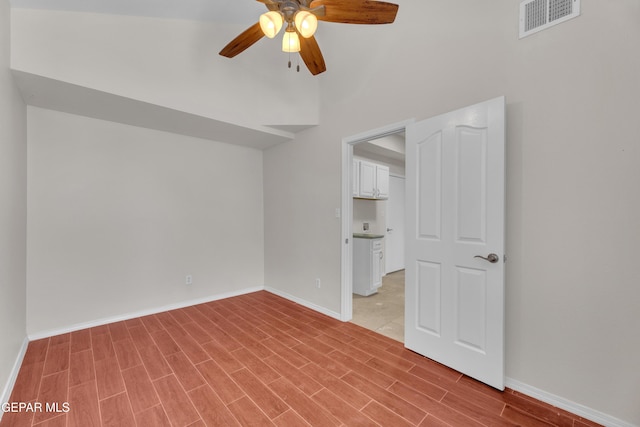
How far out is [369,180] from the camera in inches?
175

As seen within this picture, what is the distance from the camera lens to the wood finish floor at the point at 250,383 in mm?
1619

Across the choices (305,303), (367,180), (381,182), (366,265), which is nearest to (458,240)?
(366,265)

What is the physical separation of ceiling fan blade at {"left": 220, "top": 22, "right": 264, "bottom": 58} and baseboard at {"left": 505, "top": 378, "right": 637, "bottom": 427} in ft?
9.93

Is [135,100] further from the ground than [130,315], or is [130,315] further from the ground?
[135,100]

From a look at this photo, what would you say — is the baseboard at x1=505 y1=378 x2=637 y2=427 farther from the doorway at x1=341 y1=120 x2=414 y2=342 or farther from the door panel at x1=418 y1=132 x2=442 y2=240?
the door panel at x1=418 y1=132 x2=442 y2=240

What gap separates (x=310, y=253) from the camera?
3.51 meters

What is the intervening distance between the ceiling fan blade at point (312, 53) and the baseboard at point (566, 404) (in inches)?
109

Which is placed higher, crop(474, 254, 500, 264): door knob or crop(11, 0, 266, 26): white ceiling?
crop(11, 0, 266, 26): white ceiling

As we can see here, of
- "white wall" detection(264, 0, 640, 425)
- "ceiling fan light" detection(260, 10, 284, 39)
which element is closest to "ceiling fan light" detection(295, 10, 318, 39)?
"ceiling fan light" detection(260, 10, 284, 39)

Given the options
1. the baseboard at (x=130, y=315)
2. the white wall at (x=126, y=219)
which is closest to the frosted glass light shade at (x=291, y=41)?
the white wall at (x=126, y=219)

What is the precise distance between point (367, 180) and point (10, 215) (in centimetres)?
401

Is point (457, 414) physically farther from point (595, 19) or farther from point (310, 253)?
point (595, 19)

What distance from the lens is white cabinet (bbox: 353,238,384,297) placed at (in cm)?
401

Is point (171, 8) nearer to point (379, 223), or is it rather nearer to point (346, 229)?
point (346, 229)
